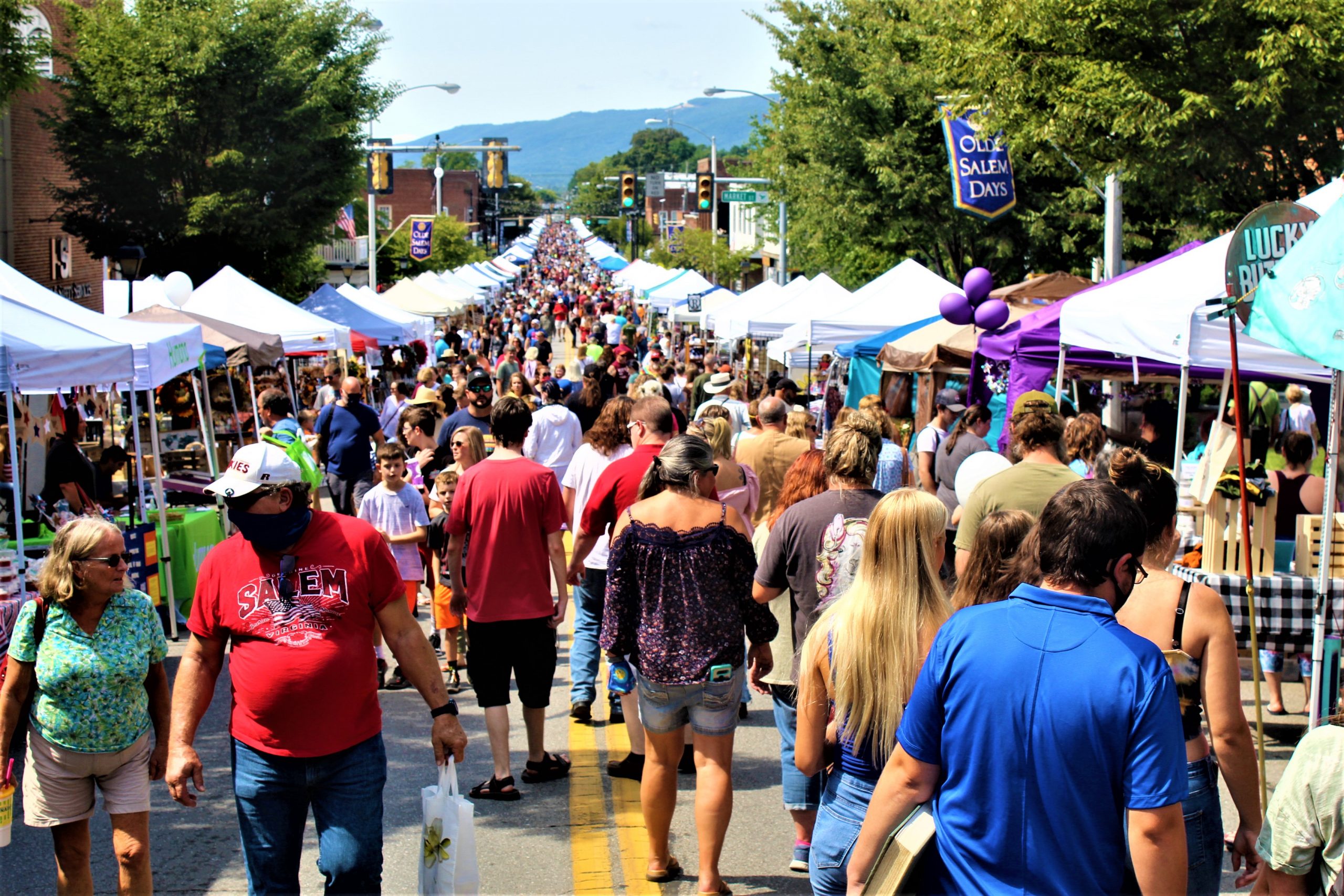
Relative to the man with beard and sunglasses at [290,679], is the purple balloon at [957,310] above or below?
above

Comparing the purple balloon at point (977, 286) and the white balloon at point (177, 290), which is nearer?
the purple balloon at point (977, 286)

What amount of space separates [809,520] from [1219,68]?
8475 millimetres

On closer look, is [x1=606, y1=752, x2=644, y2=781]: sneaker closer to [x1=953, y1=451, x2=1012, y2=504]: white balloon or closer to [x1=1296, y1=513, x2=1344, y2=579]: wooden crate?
[x1=953, y1=451, x2=1012, y2=504]: white balloon

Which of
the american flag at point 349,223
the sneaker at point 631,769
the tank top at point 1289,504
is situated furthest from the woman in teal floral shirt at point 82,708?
the american flag at point 349,223

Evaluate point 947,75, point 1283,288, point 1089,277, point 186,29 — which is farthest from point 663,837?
point 186,29

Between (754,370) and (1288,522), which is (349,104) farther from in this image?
(1288,522)

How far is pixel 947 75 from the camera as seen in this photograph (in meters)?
14.2

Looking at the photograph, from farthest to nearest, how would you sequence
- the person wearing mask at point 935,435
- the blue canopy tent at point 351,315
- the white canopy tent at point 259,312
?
the blue canopy tent at point 351,315 < the white canopy tent at point 259,312 < the person wearing mask at point 935,435

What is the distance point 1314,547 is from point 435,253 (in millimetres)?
58730

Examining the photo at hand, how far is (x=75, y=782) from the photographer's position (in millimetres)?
4523

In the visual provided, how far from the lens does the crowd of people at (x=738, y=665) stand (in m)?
2.67

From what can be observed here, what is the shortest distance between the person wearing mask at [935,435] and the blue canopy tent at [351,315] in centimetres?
1300

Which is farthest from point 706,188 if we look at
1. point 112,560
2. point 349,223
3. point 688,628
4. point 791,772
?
point 112,560

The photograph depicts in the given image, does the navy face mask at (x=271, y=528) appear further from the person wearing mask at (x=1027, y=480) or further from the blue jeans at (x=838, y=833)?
the person wearing mask at (x=1027, y=480)
